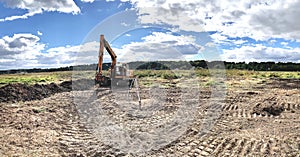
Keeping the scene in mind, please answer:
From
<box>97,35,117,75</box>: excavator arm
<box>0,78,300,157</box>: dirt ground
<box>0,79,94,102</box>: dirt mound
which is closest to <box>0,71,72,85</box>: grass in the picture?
<box>0,79,94,102</box>: dirt mound

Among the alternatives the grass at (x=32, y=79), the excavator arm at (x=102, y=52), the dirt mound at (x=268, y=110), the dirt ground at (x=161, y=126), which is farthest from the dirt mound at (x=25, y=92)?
the dirt mound at (x=268, y=110)

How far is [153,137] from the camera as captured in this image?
757cm

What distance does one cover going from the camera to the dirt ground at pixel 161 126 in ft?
21.3

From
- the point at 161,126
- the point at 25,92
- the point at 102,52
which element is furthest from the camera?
the point at 102,52

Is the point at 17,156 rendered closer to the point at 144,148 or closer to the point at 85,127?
the point at 144,148

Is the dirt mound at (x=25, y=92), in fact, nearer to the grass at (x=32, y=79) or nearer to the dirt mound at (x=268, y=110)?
the grass at (x=32, y=79)

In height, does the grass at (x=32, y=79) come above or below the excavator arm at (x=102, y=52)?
below

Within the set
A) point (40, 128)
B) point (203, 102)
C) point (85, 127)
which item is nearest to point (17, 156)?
point (40, 128)

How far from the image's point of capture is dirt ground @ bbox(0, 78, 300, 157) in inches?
255

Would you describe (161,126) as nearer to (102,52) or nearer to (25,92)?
(25,92)

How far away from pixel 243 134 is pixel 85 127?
4.22 meters

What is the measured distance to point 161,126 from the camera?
8836 millimetres

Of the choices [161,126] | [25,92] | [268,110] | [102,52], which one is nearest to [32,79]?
[102,52]

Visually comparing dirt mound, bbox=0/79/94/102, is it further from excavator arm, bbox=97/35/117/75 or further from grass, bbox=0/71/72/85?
grass, bbox=0/71/72/85
